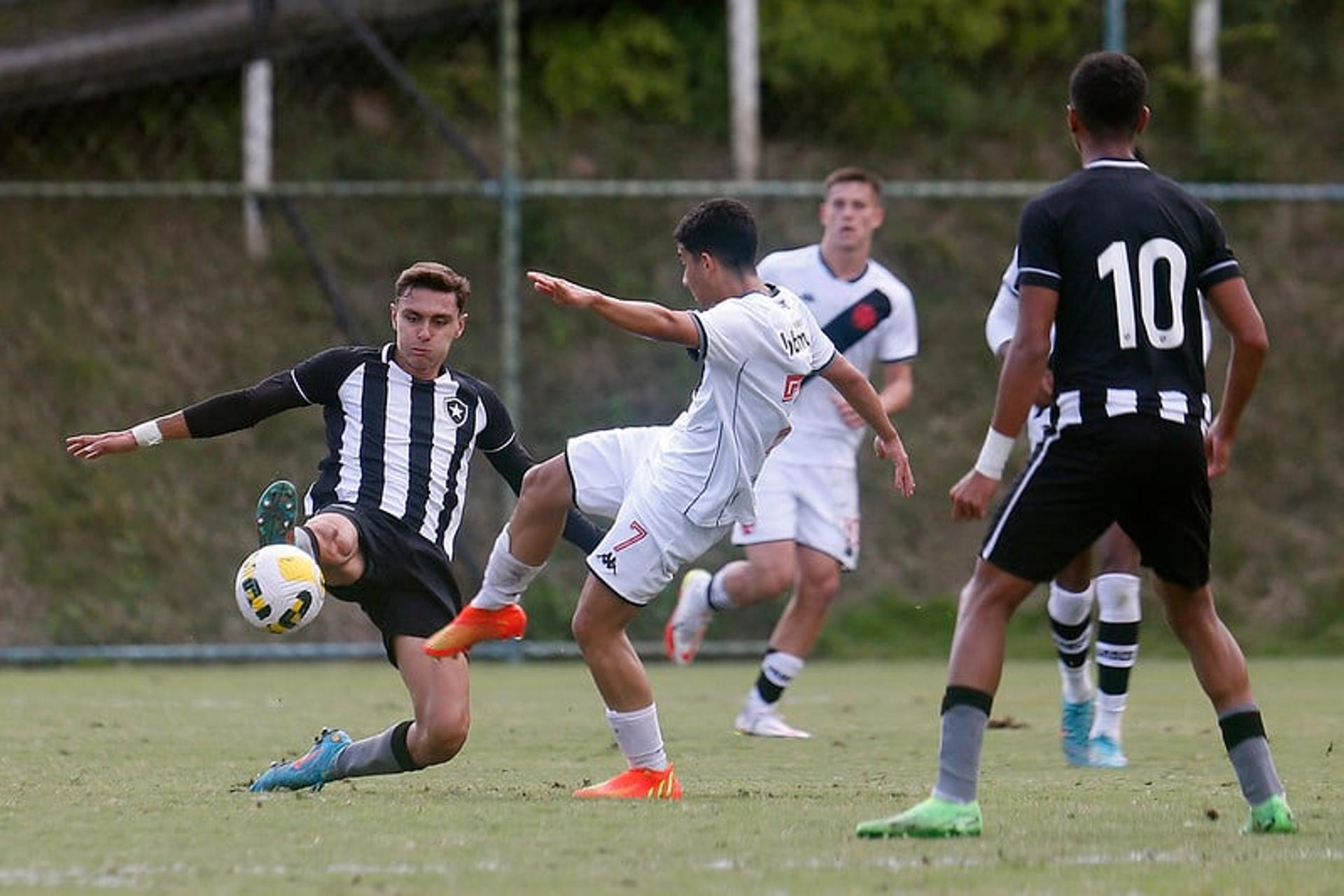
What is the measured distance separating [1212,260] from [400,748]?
265cm

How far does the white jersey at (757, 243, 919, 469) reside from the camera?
9.93 meters

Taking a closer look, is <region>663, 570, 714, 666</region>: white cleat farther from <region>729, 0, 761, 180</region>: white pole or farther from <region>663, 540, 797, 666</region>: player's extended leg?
<region>729, 0, 761, 180</region>: white pole

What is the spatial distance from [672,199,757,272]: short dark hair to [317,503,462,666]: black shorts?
1.24 meters

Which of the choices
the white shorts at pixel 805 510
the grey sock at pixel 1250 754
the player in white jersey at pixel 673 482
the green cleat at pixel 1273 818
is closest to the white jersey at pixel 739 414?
the player in white jersey at pixel 673 482

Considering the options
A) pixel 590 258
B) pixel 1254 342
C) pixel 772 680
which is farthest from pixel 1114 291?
pixel 590 258

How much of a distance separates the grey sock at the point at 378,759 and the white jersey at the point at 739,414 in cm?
104

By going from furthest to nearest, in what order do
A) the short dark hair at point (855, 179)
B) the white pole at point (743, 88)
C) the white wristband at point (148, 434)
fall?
the white pole at point (743, 88) < the short dark hair at point (855, 179) < the white wristband at point (148, 434)

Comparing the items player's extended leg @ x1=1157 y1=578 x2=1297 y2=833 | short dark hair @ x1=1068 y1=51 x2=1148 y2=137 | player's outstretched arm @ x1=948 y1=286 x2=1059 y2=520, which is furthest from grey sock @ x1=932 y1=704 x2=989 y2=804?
short dark hair @ x1=1068 y1=51 x2=1148 y2=137

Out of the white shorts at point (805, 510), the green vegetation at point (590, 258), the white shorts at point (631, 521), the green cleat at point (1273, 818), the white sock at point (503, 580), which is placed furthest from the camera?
the green vegetation at point (590, 258)

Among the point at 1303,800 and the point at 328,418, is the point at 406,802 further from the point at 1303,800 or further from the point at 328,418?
the point at 1303,800

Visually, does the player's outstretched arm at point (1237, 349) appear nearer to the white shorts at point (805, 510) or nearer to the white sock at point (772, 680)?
the white sock at point (772, 680)

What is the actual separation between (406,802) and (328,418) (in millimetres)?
1414

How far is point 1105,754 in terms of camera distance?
25.0 ft

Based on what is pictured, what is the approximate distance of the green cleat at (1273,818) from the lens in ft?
17.3
